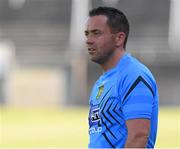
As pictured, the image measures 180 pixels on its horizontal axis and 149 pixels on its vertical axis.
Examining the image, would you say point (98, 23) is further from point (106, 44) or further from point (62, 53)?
point (62, 53)

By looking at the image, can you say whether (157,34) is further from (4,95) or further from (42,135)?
(42,135)

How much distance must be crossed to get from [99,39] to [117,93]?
0.39 m

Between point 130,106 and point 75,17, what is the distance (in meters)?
33.9

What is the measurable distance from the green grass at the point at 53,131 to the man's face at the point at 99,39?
32.5 feet

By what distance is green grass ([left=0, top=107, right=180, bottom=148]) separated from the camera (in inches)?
617

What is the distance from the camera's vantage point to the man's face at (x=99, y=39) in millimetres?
4578

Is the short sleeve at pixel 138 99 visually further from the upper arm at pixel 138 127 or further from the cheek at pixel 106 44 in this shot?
the cheek at pixel 106 44

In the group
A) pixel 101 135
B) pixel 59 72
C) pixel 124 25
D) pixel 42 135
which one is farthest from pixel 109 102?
pixel 59 72

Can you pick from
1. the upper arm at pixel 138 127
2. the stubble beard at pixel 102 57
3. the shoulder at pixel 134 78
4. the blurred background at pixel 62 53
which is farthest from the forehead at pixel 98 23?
the blurred background at pixel 62 53

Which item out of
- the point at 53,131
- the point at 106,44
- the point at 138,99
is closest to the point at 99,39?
the point at 106,44

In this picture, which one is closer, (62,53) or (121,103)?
(121,103)

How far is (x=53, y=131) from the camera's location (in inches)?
772

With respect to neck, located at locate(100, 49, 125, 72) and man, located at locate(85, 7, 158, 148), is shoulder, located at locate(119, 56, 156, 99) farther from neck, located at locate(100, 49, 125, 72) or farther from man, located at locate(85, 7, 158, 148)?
neck, located at locate(100, 49, 125, 72)

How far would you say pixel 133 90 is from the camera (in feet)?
14.0
